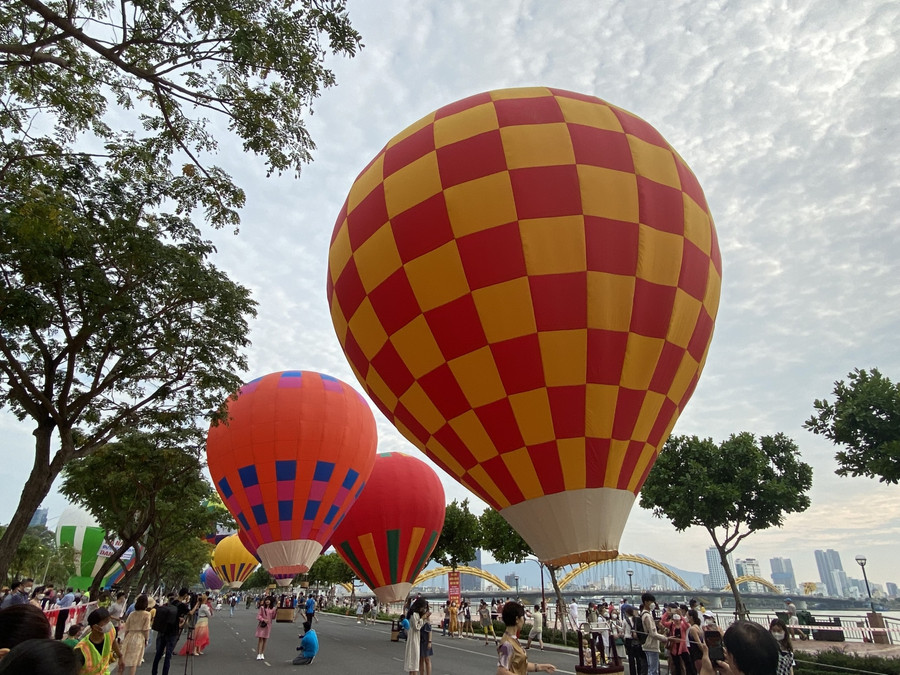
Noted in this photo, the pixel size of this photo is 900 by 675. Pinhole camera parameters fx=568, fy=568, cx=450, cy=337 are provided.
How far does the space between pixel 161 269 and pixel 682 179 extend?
9.96 metres

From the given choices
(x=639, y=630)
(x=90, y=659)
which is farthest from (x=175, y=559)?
(x=90, y=659)

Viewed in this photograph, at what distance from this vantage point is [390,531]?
2481cm

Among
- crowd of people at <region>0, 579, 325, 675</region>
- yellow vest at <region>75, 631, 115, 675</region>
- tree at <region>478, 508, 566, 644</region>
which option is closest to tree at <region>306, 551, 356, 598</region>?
tree at <region>478, 508, 566, 644</region>

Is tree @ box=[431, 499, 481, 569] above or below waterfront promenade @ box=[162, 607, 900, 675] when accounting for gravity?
above

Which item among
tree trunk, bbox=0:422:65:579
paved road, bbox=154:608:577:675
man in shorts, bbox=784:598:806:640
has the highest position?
tree trunk, bbox=0:422:65:579

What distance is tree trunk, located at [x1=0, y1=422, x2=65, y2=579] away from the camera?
961 centimetres

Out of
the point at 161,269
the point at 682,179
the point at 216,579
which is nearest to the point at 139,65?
the point at 161,269

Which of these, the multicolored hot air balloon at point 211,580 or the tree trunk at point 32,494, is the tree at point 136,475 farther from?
the multicolored hot air balloon at point 211,580

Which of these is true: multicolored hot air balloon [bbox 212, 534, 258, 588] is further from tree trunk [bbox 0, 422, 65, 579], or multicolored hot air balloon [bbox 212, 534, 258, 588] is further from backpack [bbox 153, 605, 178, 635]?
tree trunk [bbox 0, 422, 65, 579]

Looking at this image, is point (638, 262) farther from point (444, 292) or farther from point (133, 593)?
point (133, 593)

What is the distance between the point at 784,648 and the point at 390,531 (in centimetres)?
Result: 1872

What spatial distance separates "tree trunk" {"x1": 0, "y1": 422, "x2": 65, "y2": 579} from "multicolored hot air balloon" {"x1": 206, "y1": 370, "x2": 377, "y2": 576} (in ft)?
30.5

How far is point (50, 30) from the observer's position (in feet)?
26.3

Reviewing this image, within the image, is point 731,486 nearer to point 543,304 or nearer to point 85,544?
point 543,304
